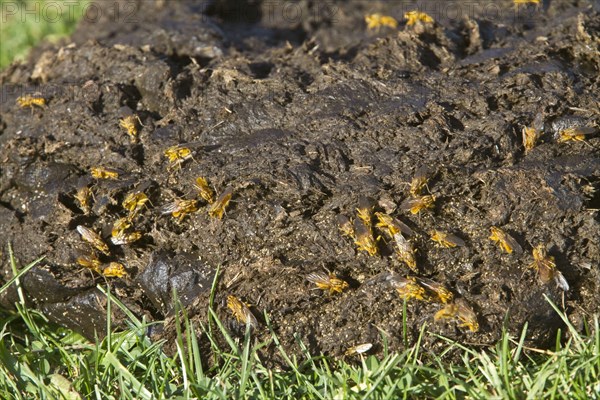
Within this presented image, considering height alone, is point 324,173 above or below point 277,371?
above

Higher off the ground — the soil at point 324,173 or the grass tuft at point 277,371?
the soil at point 324,173

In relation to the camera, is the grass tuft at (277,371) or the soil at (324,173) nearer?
the grass tuft at (277,371)

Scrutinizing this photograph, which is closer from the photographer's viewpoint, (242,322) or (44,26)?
(242,322)

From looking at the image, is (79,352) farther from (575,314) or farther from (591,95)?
(591,95)

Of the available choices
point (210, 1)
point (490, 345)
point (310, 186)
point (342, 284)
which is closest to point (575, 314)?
point (490, 345)

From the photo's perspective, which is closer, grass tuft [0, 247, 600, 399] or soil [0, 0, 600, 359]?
grass tuft [0, 247, 600, 399]

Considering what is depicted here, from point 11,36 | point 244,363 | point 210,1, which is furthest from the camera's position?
point 11,36

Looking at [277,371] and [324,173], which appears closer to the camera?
[277,371]

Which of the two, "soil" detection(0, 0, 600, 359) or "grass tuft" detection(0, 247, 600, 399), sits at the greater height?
"soil" detection(0, 0, 600, 359)
